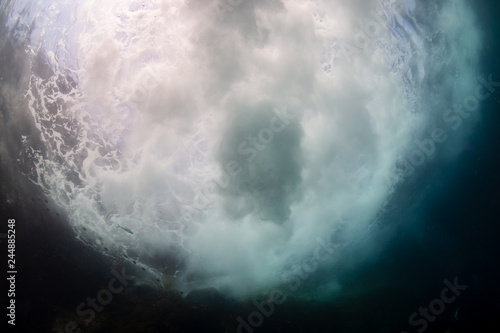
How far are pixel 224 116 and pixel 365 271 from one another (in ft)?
25.1

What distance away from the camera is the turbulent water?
7172mm

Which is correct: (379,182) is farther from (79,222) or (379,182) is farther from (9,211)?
(9,211)

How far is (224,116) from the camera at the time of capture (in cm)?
732

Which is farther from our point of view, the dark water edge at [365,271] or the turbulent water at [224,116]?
the dark water edge at [365,271]

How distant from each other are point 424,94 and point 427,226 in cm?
492

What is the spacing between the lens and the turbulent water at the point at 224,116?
23.5ft

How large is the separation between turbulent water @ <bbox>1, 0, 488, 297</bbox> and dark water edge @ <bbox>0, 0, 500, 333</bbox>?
692 millimetres

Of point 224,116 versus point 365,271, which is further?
point 365,271

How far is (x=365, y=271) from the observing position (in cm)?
907

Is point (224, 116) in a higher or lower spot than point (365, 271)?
higher

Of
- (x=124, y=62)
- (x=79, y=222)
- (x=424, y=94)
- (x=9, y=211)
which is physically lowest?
(x=424, y=94)

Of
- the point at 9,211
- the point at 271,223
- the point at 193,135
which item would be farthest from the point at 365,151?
the point at 9,211

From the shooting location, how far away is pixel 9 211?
25.9 feet

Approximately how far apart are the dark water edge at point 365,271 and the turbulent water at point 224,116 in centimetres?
69
